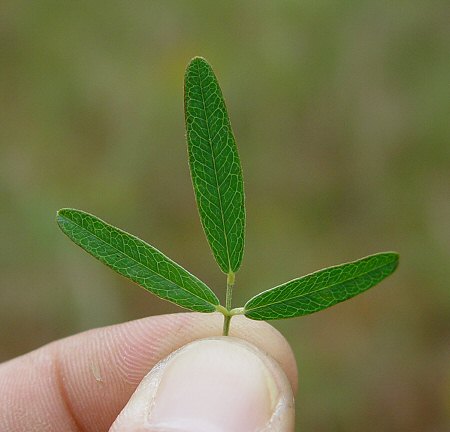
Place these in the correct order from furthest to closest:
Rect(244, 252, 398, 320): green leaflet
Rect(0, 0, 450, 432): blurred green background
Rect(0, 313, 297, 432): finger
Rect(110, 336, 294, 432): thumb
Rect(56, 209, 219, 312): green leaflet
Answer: Rect(0, 0, 450, 432): blurred green background → Rect(0, 313, 297, 432): finger → Rect(110, 336, 294, 432): thumb → Rect(56, 209, 219, 312): green leaflet → Rect(244, 252, 398, 320): green leaflet

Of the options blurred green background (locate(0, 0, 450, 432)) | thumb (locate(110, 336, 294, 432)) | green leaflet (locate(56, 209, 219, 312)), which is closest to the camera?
green leaflet (locate(56, 209, 219, 312))

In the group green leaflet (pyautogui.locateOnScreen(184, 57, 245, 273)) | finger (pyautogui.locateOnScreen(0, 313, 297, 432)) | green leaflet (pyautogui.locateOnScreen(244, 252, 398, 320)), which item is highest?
green leaflet (pyautogui.locateOnScreen(184, 57, 245, 273))

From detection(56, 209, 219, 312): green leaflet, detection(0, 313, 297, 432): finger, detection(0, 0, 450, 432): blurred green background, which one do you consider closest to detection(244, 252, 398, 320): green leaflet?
detection(56, 209, 219, 312): green leaflet

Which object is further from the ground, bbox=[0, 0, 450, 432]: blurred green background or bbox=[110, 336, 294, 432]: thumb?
bbox=[0, 0, 450, 432]: blurred green background

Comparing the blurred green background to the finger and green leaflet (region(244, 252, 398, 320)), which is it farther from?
green leaflet (region(244, 252, 398, 320))

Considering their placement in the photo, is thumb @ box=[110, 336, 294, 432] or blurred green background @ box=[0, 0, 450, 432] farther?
blurred green background @ box=[0, 0, 450, 432]

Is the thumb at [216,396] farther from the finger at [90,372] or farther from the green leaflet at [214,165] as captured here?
the finger at [90,372]

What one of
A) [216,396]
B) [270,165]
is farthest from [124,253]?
[270,165]

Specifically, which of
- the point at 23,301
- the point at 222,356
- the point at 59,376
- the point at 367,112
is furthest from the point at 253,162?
the point at 222,356

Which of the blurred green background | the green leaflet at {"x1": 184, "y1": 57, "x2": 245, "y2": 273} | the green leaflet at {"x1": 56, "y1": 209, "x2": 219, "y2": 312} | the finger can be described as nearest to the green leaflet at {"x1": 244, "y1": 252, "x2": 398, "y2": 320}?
the green leaflet at {"x1": 184, "y1": 57, "x2": 245, "y2": 273}
